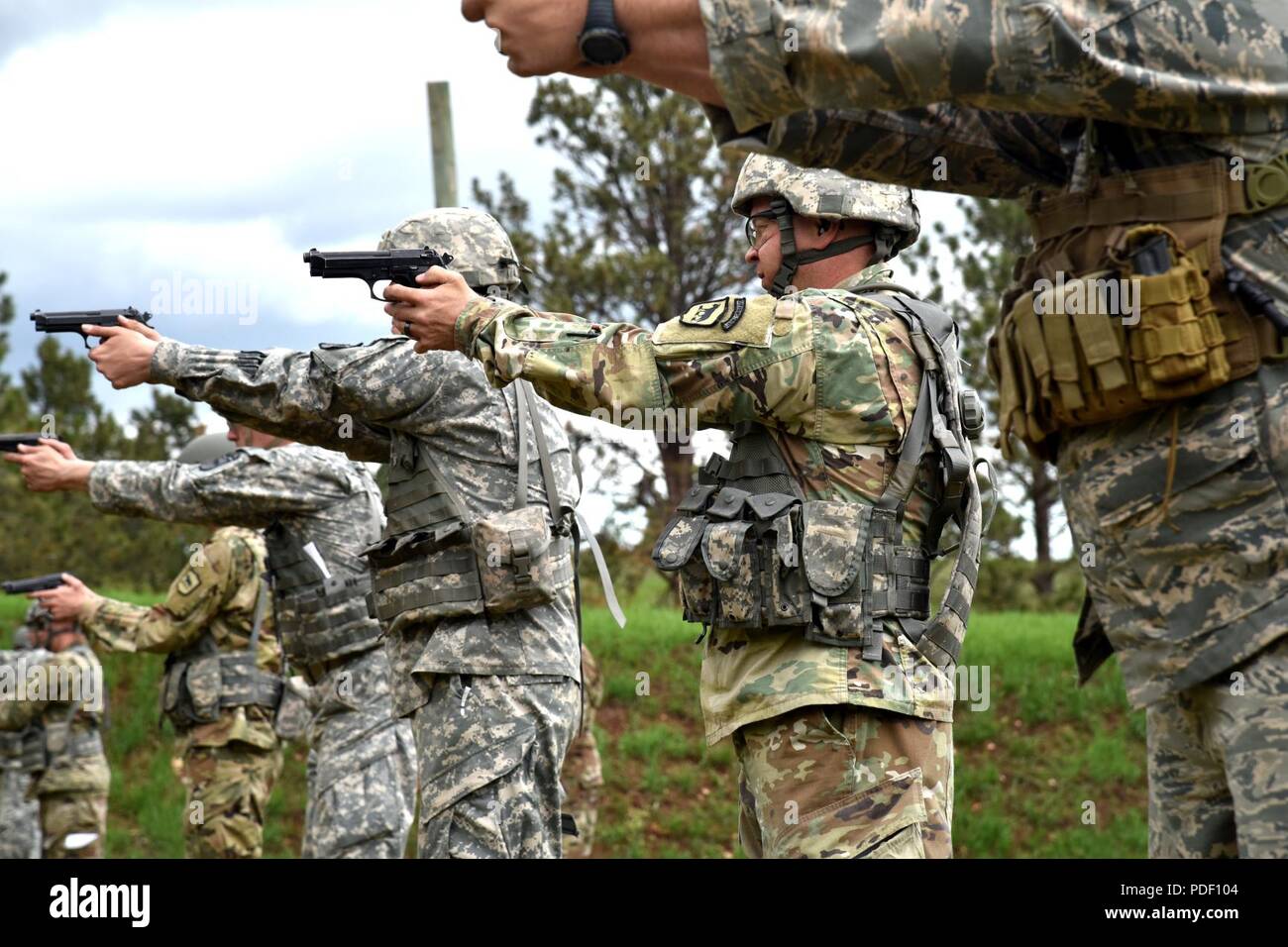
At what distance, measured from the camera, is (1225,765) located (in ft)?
9.82

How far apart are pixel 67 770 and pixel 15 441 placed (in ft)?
13.9

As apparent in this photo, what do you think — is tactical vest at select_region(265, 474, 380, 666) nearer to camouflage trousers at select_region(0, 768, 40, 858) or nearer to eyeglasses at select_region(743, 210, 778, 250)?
eyeglasses at select_region(743, 210, 778, 250)

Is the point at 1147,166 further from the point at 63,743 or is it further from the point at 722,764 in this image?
the point at 722,764

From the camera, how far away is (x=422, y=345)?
14.7 ft

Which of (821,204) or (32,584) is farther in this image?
(32,584)

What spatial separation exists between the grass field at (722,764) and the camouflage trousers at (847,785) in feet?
23.8

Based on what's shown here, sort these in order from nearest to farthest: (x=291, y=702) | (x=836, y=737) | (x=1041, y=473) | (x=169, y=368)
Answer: (x=836, y=737) → (x=169, y=368) → (x=291, y=702) → (x=1041, y=473)

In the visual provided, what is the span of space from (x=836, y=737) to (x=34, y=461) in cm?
479

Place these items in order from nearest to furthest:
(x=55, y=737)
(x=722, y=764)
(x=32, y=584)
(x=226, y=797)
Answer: (x=226, y=797)
(x=32, y=584)
(x=55, y=737)
(x=722, y=764)

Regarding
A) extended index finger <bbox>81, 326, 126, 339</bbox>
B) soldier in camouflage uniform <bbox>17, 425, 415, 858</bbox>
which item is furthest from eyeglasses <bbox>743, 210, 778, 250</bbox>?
soldier in camouflage uniform <bbox>17, 425, 415, 858</bbox>

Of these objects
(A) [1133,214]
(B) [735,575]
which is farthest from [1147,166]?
(B) [735,575]

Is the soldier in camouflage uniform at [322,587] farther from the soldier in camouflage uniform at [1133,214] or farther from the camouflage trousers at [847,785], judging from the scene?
the soldier in camouflage uniform at [1133,214]

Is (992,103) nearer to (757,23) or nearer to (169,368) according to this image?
(757,23)

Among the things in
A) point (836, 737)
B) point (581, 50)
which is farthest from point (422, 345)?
point (581, 50)
